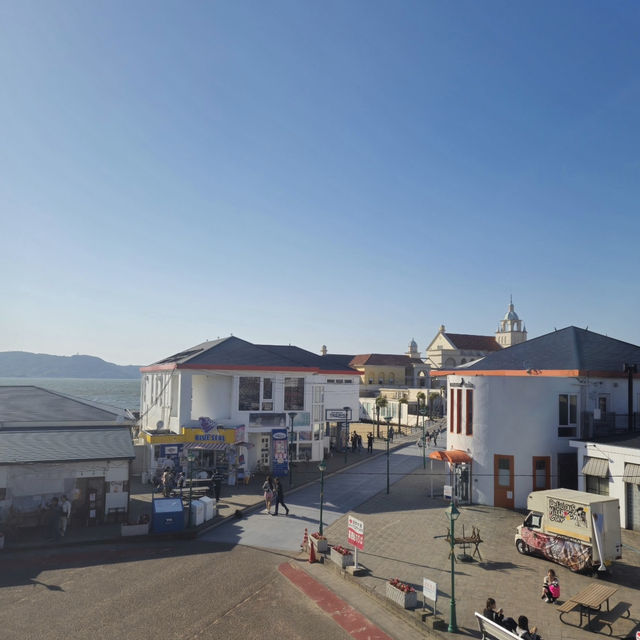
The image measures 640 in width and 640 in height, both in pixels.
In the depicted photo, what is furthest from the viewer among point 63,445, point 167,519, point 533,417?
point 533,417

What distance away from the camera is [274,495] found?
88.8 ft

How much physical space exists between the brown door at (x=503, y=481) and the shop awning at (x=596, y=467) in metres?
3.57

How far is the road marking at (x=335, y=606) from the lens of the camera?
13578 mm

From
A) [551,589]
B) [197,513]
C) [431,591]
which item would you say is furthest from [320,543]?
[551,589]

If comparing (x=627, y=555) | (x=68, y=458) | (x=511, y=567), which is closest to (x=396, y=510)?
(x=511, y=567)

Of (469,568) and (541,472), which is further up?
(541,472)

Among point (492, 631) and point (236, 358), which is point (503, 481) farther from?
point (236, 358)

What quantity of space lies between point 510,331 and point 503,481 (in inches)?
4000

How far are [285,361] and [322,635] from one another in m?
23.9

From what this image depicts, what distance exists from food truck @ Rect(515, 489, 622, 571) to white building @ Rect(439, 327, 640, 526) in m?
7.03

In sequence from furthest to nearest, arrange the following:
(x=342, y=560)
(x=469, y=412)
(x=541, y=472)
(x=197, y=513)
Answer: (x=469, y=412) < (x=541, y=472) < (x=197, y=513) < (x=342, y=560)

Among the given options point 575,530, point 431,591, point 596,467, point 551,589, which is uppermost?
point 596,467

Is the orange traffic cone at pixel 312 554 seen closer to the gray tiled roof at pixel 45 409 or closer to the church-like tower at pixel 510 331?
the gray tiled roof at pixel 45 409

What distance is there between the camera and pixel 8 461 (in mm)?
21516
